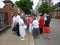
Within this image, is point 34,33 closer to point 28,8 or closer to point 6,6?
point 6,6

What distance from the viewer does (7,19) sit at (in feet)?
102

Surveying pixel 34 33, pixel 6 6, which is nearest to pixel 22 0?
pixel 6 6

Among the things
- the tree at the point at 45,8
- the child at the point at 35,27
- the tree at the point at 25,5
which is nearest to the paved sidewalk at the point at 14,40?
the child at the point at 35,27

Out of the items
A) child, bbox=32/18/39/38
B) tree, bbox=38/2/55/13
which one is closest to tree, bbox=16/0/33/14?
tree, bbox=38/2/55/13

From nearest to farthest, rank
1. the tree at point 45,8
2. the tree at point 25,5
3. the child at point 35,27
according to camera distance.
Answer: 1. the child at point 35,27
2. the tree at point 25,5
3. the tree at point 45,8

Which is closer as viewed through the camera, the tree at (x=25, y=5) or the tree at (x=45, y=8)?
the tree at (x=25, y=5)

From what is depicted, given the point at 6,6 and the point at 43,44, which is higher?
the point at 6,6

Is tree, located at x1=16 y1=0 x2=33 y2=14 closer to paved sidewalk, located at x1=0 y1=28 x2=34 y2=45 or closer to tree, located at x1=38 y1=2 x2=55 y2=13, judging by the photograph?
tree, located at x1=38 y1=2 x2=55 y2=13

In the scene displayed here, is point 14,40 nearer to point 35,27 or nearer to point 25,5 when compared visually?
point 35,27

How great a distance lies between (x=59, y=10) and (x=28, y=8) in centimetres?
2602

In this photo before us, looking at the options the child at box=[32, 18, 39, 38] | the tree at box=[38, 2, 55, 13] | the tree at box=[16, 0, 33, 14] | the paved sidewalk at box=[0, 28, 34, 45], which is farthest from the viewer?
the tree at box=[38, 2, 55, 13]

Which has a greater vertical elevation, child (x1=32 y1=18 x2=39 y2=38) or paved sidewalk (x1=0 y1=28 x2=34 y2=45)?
child (x1=32 y1=18 x2=39 y2=38)

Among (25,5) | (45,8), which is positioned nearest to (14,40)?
(25,5)

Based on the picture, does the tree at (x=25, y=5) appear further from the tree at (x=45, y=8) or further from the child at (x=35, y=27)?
the child at (x=35, y=27)
